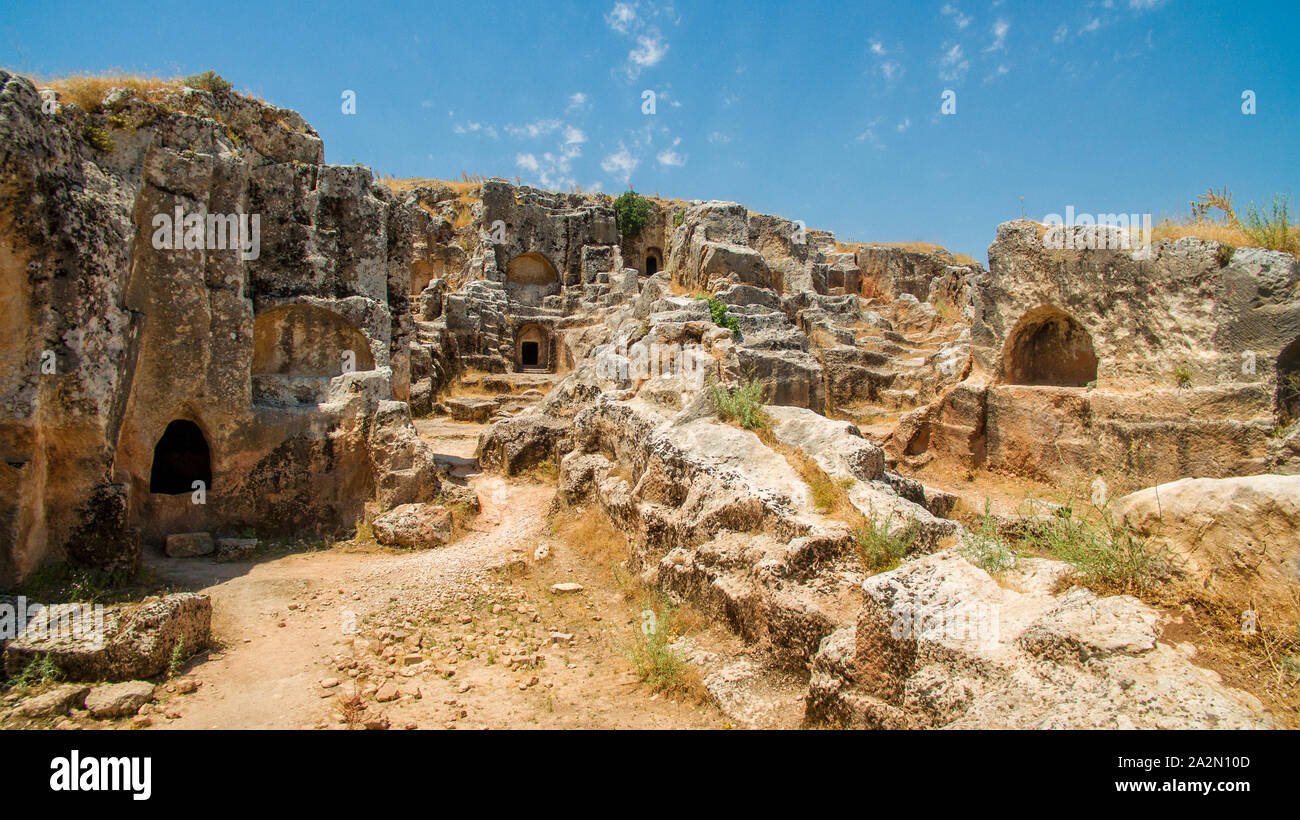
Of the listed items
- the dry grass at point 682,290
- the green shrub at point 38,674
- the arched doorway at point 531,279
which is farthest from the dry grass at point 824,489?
the arched doorway at point 531,279

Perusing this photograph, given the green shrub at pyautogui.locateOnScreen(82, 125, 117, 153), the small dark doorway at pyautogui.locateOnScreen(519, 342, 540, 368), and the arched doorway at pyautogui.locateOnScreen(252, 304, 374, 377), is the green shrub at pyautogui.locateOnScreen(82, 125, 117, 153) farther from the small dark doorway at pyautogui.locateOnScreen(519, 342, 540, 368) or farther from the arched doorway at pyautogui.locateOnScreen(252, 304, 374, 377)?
the small dark doorway at pyautogui.locateOnScreen(519, 342, 540, 368)

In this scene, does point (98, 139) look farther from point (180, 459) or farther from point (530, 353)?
point (530, 353)

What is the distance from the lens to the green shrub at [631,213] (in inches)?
1309

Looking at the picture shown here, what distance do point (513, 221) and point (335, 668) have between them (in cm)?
2696

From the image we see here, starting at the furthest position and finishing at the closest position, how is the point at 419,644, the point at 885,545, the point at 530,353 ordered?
the point at 530,353, the point at 419,644, the point at 885,545

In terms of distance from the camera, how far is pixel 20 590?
219 inches

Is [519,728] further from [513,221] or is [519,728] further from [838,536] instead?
[513,221]

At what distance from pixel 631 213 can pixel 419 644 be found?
2990 cm

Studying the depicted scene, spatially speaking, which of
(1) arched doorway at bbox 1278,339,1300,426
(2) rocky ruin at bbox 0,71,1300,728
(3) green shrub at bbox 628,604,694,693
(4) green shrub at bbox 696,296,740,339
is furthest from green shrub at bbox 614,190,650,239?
(3) green shrub at bbox 628,604,694,693

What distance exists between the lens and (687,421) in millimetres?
7500

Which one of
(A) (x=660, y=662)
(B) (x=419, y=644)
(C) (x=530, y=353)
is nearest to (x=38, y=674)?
(B) (x=419, y=644)

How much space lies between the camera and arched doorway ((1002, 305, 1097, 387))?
11.0m

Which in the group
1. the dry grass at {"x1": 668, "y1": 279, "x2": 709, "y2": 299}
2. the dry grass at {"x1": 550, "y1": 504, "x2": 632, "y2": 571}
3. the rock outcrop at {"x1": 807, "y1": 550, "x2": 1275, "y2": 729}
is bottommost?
the dry grass at {"x1": 550, "y1": 504, "x2": 632, "y2": 571}

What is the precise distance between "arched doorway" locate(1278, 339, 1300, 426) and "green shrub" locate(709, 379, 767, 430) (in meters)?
6.66
